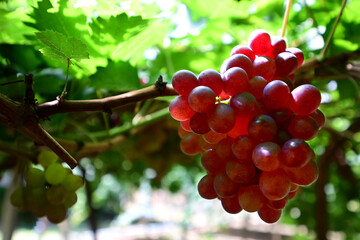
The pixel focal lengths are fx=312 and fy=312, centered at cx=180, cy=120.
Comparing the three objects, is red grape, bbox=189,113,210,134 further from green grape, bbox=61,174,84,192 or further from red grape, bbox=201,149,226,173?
green grape, bbox=61,174,84,192

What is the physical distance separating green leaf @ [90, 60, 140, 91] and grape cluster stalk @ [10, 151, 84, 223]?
9 cm

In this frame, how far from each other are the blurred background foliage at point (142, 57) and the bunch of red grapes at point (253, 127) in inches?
4.9

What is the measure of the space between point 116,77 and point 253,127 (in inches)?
7.6

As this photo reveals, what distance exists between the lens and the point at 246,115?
0.72 feet

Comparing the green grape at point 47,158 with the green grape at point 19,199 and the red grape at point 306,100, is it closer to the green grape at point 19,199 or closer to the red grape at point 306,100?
the green grape at point 19,199

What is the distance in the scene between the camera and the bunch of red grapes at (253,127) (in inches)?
8.0

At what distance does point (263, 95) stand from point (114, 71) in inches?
7.4

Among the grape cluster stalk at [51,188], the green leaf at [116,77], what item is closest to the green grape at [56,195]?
the grape cluster stalk at [51,188]

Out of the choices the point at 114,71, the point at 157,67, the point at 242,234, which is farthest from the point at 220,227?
the point at 114,71

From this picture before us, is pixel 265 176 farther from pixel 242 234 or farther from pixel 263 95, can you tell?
pixel 242 234

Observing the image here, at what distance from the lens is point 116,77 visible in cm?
35

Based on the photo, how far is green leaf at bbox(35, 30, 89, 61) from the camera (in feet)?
0.79

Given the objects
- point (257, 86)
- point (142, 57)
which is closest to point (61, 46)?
point (257, 86)

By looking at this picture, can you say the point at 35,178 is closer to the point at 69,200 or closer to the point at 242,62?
the point at 69,200
